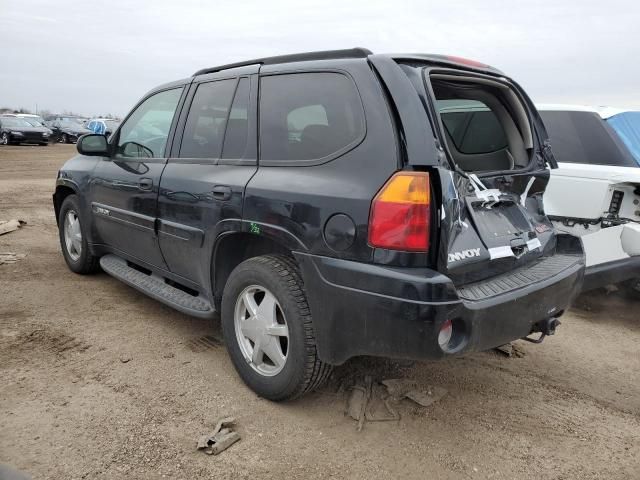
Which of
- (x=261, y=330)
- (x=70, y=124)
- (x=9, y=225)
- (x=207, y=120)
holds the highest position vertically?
(x=207, y=120)

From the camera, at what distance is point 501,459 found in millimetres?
2525

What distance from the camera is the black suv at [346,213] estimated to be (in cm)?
231

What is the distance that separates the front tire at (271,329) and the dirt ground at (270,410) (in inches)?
7.6

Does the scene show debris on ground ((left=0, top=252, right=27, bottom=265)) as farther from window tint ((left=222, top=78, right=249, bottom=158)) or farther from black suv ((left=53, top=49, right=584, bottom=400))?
window tint ((left=222, top=78, right=249, bottom=158))

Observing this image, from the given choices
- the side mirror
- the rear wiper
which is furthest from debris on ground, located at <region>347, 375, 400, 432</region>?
the side mirror

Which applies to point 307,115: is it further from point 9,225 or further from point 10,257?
point 9,225

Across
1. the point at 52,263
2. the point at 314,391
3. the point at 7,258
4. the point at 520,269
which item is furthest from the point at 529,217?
the point at 7,258

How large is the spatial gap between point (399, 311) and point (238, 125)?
1.64 metres

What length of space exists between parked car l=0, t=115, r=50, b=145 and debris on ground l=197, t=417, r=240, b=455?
26883 mm

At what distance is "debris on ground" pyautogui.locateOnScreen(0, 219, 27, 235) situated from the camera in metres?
6.99

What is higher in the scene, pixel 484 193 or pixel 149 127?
pixel 149 127

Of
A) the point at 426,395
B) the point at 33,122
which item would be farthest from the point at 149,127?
the point at 33,122

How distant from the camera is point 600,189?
13.8 feet

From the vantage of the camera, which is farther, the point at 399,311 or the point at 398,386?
the point at 398,386
